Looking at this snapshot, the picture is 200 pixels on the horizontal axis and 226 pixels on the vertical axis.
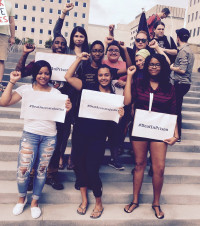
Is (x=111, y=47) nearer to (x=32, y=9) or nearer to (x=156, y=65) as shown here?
(x=156, y=65)

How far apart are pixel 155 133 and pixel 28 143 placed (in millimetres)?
1462

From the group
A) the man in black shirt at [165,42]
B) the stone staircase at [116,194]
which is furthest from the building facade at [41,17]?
the stone staircase at [116,194]

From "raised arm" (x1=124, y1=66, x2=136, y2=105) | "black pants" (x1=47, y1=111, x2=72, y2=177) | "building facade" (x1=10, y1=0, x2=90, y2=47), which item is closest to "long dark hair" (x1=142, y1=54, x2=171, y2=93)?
"raised arm" (x1=124, y1=66, x2=136, y2=105)

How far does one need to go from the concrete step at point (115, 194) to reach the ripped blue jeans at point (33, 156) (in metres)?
0.42

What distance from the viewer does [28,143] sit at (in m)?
2.72

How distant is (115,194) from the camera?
346 centimetres

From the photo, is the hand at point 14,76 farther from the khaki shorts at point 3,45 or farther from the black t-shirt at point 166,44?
the black t-shirt at point 166,44

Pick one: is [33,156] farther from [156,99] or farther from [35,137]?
[156,99]

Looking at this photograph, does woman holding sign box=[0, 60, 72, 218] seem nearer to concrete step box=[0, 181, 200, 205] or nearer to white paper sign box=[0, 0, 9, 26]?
concrete step box=[0, 181, 200, 205]

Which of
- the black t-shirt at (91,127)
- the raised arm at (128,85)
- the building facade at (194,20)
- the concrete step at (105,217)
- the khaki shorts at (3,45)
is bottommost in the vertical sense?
the concrete step at (105,217)

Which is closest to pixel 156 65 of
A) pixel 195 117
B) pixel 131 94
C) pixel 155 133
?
pixel 131 94

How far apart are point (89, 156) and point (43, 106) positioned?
79 centimetres

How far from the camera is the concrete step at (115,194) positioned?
10.7 feet

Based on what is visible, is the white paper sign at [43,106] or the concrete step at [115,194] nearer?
the white paper sign at [43,106]
